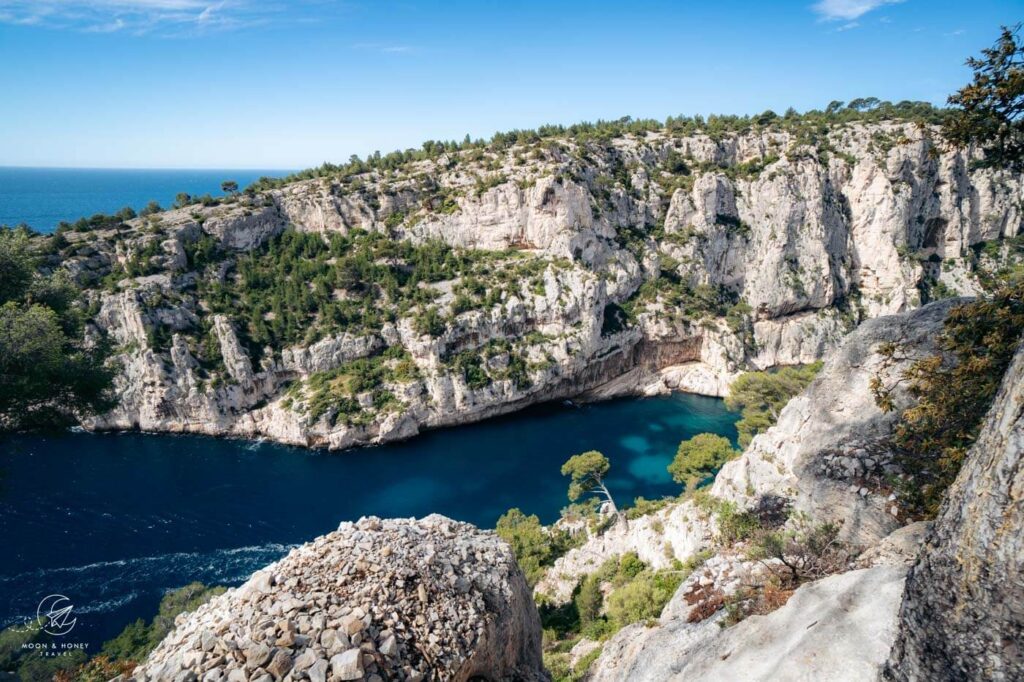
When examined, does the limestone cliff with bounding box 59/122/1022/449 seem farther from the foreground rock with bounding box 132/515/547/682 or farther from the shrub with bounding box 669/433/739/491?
the foreground rock with bounding box 132/515/547/682

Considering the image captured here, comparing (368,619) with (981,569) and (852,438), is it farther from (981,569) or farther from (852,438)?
(852,438)

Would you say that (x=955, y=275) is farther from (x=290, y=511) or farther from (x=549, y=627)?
(x=290, y=511)

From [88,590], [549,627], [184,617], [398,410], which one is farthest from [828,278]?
[88,590]

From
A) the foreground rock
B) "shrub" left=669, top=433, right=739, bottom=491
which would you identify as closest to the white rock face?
the foreground rock

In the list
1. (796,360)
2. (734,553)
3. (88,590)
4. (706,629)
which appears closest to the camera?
(706,629)

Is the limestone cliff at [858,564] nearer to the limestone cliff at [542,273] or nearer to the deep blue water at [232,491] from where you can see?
the deep blue water at [232,491]

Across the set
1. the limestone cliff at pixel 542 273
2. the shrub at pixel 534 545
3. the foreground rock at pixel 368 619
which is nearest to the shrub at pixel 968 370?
the foreground rock at pixel 368 619

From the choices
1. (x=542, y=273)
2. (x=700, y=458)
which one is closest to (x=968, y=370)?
(x=700, y=458)
